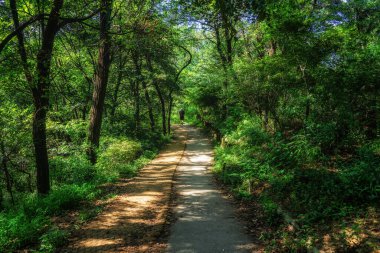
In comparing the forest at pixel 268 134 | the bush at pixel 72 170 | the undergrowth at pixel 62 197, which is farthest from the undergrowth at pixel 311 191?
the bush at pixel 72 170

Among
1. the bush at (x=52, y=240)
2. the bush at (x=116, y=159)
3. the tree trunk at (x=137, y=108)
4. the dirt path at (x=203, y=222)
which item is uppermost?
the tree trunk at (x=137, y=108)

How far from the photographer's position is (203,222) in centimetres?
654

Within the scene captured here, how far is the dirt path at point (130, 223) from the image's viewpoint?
214 inches

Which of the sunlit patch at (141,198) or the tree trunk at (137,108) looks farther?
the tree trunk at (137,108)

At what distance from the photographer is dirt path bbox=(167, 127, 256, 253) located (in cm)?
532

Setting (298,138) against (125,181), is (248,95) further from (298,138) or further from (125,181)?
(125,181)

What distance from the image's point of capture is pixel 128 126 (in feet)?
64.4

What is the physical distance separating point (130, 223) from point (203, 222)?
1.75 m

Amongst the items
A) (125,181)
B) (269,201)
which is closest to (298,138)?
(269,201)

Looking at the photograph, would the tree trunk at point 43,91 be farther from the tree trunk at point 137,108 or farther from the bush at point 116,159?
the tree trunk at point 137,108

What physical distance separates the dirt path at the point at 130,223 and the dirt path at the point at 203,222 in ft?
1.30

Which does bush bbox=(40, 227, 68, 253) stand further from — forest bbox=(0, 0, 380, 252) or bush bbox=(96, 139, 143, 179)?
bush bbox=(96, 139, 143, 179)

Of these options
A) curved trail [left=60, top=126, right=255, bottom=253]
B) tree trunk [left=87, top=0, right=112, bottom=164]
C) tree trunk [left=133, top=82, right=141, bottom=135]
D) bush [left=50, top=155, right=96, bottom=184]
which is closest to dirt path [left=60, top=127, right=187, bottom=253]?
curved trail [left=60, top=126, right=255, bottom=253]

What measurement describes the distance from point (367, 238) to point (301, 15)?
22.6ft
